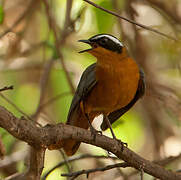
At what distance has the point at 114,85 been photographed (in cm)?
429

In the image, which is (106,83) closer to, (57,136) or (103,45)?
(103,45)

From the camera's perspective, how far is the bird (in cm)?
430

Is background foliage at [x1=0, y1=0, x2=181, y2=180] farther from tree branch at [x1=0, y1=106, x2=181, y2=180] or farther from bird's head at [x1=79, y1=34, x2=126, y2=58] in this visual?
tree branch at [x1=0, y1=106, x2=181, y2=180]

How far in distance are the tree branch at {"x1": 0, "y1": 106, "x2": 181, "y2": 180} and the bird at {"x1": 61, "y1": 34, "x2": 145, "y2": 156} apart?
0.67 meters

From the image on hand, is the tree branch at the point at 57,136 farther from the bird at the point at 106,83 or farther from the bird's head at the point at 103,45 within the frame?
the bird's head at the point at 103,45

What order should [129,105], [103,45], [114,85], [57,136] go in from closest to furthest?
[57,136] < [114,85] < [103,45] < [129,105]

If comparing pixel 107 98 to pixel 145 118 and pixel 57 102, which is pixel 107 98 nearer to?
pixel 57 102

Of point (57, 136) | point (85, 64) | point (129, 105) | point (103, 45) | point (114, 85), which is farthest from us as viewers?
point (85, 64)

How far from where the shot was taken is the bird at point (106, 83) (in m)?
4.30

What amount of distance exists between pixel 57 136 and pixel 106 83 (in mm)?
1460

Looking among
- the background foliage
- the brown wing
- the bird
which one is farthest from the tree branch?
the background foliage

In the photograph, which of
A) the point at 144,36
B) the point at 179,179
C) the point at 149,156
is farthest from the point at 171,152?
the point at 179,179

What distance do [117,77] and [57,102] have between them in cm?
206

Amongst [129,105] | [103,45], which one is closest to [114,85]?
[103,45]
